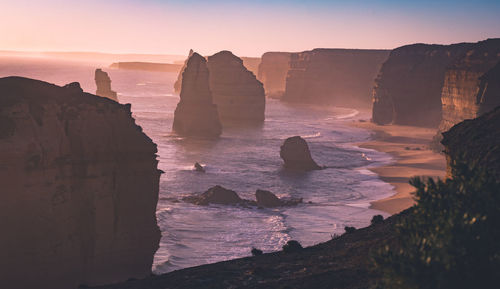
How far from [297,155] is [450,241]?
57718mm

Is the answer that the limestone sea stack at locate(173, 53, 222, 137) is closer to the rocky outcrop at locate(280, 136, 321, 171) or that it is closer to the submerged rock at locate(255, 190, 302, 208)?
the rocky outcrop at locate(280, 136, 321, 171)

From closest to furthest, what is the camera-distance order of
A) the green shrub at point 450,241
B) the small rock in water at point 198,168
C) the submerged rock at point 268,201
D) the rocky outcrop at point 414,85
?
the green shrub at point 450,241
the submerged rock at point 268,201
the small rock in water at point 198,168
the rocky outcrop at point 414,85

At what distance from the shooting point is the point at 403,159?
81125mm

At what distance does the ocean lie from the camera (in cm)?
3846

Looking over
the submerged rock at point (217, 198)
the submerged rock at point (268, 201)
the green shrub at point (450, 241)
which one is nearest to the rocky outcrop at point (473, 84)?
the submerged rock at point (268, 201)

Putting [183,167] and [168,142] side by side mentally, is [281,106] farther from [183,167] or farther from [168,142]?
[183,167]

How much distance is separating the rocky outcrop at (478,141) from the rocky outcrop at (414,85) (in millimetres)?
96594

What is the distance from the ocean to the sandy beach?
5.71 ft

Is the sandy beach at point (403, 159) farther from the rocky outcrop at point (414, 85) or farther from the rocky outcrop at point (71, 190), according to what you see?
the rocky outcrop at point (71, 190)

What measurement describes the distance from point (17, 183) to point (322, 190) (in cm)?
3979

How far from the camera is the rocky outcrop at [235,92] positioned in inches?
5049

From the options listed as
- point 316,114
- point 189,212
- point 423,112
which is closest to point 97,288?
point 189,212

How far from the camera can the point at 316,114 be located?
160 meters

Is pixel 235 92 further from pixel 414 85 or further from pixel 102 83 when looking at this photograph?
pixel 414 85
